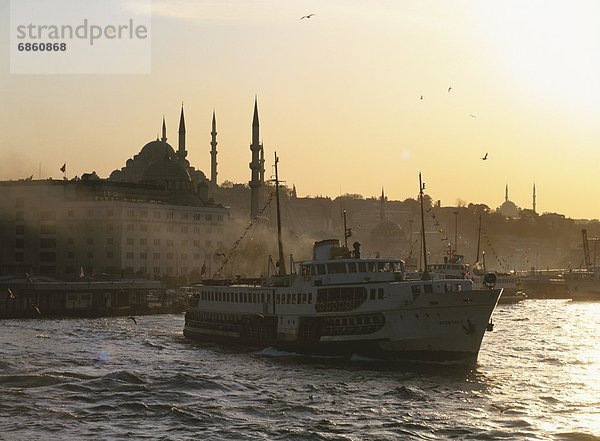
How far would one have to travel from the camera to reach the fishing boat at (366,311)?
73.1 meters

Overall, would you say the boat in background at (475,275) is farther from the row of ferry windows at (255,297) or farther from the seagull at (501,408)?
the seagull at (501,408)

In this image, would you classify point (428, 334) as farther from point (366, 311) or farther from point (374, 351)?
point (366, 311)

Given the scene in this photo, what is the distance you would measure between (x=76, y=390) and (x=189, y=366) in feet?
46.5

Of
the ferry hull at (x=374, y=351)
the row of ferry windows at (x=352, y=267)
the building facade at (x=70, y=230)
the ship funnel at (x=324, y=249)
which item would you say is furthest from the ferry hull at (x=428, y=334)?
the building facade at (x=70, y=230)

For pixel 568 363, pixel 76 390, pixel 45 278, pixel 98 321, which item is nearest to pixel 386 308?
pixel 568 363

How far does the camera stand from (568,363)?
80000 millimetres

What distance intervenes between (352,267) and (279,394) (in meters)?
17.9

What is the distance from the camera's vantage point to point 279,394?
62031mm

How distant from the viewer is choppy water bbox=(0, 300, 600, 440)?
51.3 m

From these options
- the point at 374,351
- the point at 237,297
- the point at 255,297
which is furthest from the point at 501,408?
the point at 237,297

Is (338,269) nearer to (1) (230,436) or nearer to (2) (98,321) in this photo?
(1) (230,436)

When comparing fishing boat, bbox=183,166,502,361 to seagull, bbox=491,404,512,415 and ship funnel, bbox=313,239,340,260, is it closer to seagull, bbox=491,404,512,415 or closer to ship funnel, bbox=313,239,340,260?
ship funnel, bbox=313,239,340,260

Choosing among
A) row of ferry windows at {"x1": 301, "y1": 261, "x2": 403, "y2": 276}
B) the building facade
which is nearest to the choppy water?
row of ferry windows at {"x1": 301, "y1": 261, "x2": 403, "y2": 276}

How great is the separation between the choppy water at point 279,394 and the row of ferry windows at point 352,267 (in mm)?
6571
